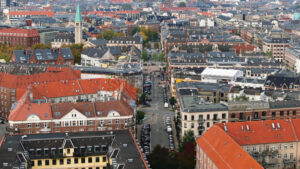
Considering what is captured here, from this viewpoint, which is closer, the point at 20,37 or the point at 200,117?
the point at 200,117

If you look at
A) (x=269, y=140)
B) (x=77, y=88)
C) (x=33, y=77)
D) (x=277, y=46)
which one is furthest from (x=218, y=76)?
(x=277, y=46)

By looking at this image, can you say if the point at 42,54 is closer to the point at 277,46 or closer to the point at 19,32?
the point at 19,32

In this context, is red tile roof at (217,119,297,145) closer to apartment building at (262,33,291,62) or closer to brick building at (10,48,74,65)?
A: brick building at (10,48,74,65)

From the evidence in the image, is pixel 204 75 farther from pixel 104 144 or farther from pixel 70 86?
pixel 104 144

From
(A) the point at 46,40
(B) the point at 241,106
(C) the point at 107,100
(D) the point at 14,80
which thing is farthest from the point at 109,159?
(A) the point at 46,40

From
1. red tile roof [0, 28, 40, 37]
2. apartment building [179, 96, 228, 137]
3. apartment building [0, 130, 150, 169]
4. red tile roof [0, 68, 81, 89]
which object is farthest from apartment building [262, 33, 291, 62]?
apartment building [0, 130, 150, 169]
